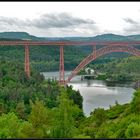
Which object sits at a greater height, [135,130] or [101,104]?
[135,130]

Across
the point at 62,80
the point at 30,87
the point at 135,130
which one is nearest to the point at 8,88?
the point at 30,87

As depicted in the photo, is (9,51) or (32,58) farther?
(32,58)

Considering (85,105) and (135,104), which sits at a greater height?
(135,104)

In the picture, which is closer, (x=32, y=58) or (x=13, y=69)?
(x=13, y=69)

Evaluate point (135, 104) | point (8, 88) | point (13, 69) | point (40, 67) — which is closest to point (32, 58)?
point (40, 67)

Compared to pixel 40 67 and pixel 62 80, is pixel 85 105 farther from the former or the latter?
pixel 40 67

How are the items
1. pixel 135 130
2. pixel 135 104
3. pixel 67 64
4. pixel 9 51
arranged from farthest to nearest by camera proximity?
pixel 67 64 < pixel 9 51 < pixel 135 104 < pixel 135 130

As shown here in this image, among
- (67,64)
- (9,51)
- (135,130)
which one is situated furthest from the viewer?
(67,64)

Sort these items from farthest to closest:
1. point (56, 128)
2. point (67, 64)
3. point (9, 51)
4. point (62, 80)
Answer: point (67, 64) < point (9, 51) < point (62, 80) < point (56, 128)

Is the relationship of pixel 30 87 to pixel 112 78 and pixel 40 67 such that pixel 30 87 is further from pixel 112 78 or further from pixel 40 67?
pixel 40 67

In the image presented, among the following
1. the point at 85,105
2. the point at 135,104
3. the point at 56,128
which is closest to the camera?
the point at 56,128
